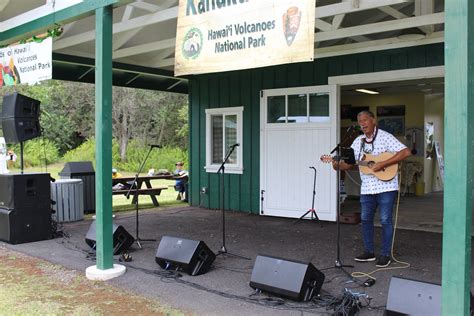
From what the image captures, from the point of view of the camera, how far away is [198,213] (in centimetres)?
863

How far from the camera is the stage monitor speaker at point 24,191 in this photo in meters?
6.05

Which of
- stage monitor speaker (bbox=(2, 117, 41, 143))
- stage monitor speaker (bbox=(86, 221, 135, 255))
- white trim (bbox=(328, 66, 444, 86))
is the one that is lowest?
stage monitor speaker (bbox=(86, 221, 135, 255))

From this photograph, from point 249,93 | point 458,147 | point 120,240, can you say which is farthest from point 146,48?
point 458,147

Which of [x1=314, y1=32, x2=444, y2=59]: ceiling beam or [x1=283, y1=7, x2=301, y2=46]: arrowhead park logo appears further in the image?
[x1=314, y1=32, x2=444, y2=59]: ceiling beam

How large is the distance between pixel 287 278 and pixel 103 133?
2243 millimetres

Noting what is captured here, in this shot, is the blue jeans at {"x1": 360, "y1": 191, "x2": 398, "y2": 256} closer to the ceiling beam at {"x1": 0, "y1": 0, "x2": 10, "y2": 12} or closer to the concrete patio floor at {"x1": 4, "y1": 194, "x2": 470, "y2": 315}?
the concrete patio floor at {"x1": 4, "y1": 194, "x2": 470, "y2": 315}

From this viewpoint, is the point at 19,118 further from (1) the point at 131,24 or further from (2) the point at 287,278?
(2) the point at 287,278

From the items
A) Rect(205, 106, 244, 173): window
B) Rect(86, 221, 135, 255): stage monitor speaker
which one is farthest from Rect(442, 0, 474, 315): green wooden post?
Rect(205, 106, 244, 173): window

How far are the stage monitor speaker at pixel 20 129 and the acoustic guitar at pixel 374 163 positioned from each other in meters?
4.12

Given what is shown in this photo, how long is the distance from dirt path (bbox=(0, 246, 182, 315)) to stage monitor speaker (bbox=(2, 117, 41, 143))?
198cm

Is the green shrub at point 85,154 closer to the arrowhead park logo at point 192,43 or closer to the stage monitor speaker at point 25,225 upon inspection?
the stage monitor speaker at point 25,225

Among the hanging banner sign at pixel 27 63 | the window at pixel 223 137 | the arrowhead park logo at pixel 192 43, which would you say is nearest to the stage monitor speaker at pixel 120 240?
the hanging banner sign at pixel 27 63

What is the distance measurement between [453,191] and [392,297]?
0.98m

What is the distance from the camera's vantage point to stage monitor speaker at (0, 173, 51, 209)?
19.8 ft
